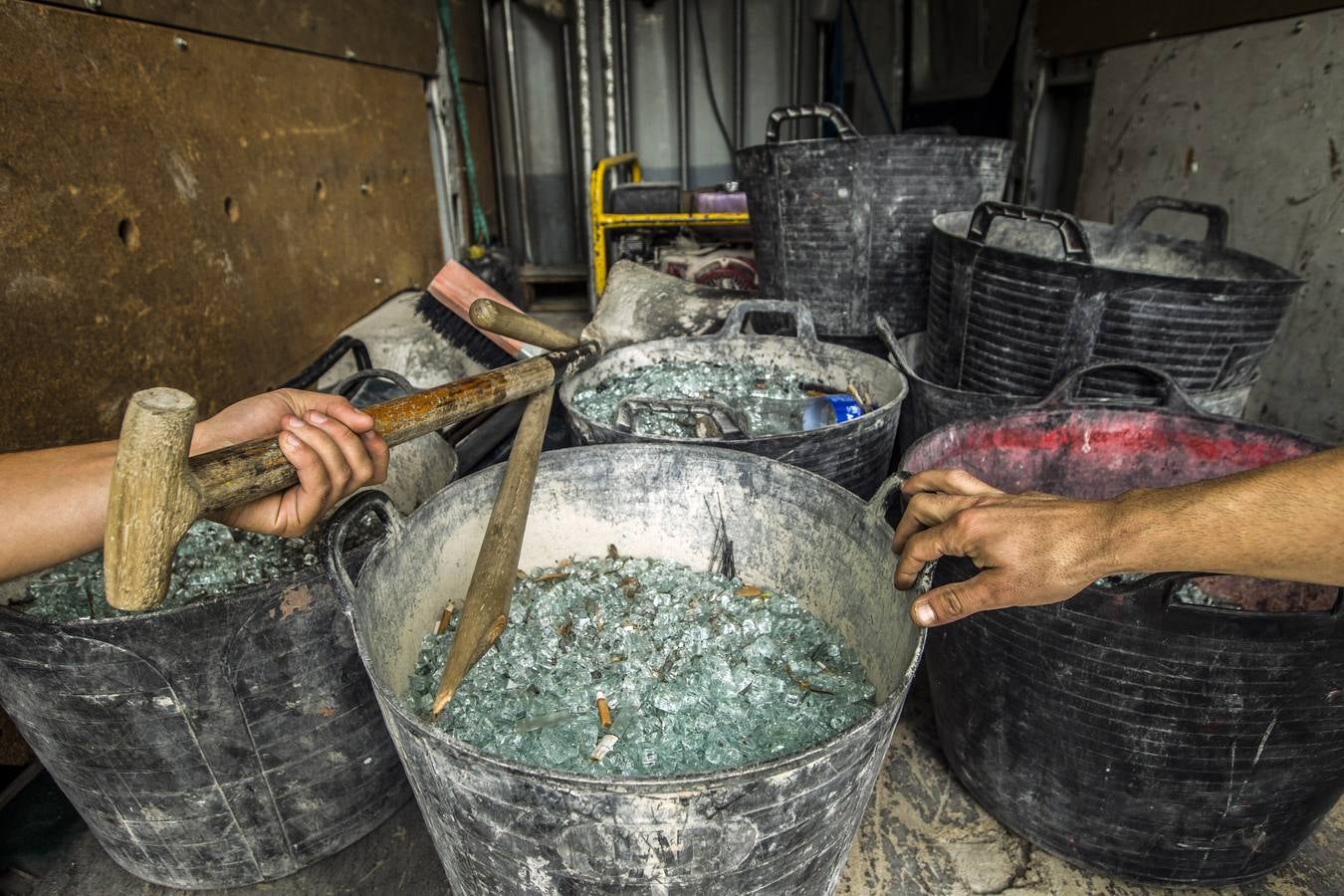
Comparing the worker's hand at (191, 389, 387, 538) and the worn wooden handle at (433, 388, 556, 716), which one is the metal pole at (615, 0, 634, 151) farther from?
the worker's hand at (191, 389, 387, 538)

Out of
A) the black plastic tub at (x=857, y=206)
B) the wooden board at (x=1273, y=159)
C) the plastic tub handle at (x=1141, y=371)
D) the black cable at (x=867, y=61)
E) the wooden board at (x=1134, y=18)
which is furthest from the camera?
the black cable at (x=867, y=61)

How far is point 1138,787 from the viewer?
125 centimetres

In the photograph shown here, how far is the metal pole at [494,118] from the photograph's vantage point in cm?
480

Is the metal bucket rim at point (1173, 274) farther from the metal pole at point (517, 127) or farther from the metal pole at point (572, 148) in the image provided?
the metal pole at point (517, 127)

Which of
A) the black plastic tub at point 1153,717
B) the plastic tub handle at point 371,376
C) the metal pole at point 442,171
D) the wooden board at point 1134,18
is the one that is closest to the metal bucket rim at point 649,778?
the black plastic tub at point 1153,717

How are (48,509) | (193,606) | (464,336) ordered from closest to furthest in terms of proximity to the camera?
(48,509), (193,606), (464,336)

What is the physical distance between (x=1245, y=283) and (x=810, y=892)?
1469 mm

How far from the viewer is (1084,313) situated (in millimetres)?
1635

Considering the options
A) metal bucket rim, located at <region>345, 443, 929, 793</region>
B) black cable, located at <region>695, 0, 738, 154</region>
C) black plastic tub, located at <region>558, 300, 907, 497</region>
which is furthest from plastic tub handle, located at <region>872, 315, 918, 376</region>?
black cable, located at <region>695, 0, 738, 154</region>

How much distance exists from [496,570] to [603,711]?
29 cm

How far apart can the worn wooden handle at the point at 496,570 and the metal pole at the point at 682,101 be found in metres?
4.27

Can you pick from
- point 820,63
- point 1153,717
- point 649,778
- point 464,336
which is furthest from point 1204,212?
point 820,63

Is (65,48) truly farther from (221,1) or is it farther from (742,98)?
(742,98)

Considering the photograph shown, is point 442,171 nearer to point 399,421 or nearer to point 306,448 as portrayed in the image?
point 399,421
